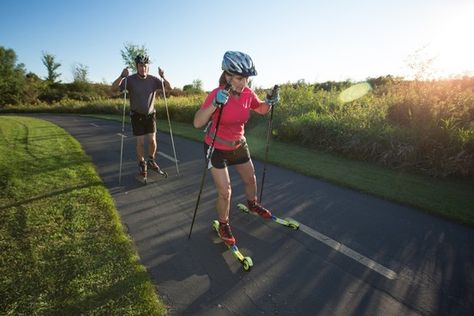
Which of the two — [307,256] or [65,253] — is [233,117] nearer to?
[307,256]

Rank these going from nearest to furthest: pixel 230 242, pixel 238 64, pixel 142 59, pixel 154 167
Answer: pixel 238 64, pixel 230 242, pixel 142 59, pixel 154 167

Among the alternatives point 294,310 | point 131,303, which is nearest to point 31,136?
point 131,303

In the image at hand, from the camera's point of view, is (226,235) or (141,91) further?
(141,91)

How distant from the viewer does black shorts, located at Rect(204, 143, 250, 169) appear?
4.58 metres

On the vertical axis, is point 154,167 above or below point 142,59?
below

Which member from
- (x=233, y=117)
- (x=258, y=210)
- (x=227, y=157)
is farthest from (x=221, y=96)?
(x=258, y=210)

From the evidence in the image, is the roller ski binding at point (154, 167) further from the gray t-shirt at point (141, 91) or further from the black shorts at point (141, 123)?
the gray t-shirt at point (141, 91)

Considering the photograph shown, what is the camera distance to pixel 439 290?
12.2 feet

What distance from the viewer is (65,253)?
4.12 m

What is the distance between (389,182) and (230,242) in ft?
17.8

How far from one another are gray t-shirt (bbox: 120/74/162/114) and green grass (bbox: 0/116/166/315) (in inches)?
86.1

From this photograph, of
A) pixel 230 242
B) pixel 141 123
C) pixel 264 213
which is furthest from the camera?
pixel 141 123

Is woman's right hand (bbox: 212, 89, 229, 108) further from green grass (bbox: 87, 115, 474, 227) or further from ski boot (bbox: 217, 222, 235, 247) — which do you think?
green grass (bbox: 87, 115, 474, 227)

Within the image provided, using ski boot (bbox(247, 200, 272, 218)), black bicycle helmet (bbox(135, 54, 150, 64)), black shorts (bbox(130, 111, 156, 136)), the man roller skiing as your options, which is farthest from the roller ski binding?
ski boot (bbox(247, 200, 272, 218))
